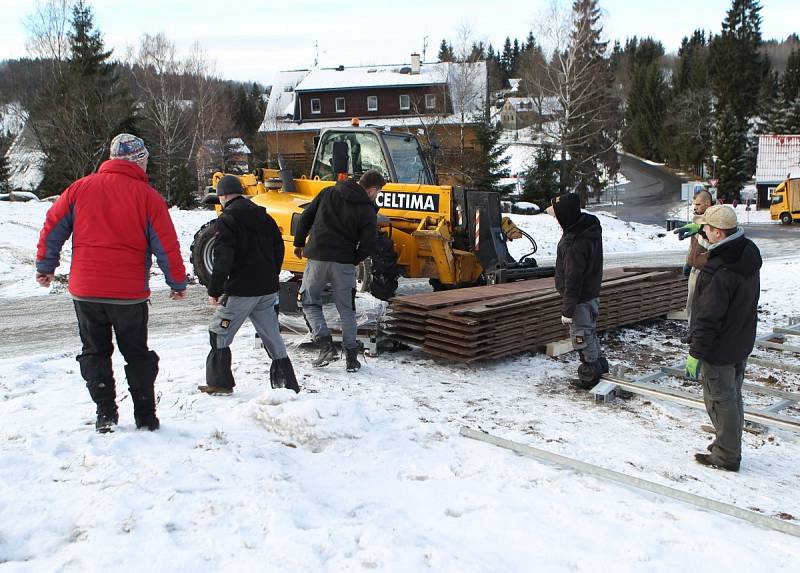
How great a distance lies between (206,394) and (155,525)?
2365mm

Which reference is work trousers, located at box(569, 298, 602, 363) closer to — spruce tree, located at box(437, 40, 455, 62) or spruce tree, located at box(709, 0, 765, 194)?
spruce tree, located at box(437, 40, 455, 62)

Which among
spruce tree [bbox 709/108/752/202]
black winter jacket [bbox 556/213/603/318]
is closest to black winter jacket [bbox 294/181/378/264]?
black winter jacket [bbox 556/213/603/318]

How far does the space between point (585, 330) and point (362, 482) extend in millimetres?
3286

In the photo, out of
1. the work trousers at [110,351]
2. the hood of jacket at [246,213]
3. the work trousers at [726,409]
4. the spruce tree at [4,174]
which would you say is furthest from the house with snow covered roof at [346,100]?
the work trousers at [726,409]

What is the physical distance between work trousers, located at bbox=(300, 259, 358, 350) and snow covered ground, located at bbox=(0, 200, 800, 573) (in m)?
0.45

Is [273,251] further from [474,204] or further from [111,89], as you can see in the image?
[111,89]

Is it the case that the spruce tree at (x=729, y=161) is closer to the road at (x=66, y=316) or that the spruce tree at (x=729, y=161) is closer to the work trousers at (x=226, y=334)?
the road at (x=66, y=316)

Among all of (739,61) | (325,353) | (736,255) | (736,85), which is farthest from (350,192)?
(739,61)

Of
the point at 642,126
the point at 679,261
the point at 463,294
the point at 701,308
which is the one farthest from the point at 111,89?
the point at 642,126

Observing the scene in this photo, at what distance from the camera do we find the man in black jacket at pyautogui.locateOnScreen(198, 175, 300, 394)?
5.48 m

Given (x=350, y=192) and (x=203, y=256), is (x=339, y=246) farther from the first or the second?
(x=203, y=256)

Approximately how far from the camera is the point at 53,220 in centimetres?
436

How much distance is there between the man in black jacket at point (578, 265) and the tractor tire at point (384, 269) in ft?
8.81

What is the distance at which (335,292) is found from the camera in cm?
678
